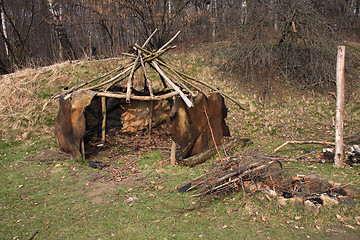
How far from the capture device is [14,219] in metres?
4.23

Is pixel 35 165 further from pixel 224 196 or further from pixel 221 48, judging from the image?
pixel 221 48

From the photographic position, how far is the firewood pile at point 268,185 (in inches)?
165

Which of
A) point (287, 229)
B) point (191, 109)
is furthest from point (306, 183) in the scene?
point (191, 109)

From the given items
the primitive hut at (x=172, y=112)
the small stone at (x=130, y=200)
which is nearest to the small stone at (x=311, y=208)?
the primitive hut at (x=172, y=112)

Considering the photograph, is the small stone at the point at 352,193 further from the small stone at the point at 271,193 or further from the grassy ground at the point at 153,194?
the small stone at the point at 271,193

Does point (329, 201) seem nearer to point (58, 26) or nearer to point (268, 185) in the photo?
point (268, 185)

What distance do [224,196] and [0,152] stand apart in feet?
20.9

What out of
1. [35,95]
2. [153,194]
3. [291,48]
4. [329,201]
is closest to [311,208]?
[329,201]

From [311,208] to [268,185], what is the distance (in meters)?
0.75

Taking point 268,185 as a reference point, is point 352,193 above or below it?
below

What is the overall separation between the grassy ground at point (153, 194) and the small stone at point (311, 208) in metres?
0.06

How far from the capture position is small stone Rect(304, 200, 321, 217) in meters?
3.90

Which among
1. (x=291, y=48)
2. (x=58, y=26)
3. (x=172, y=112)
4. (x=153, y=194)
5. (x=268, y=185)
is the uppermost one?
(x=58, y=26)

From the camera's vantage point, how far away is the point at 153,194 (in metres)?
5.01
